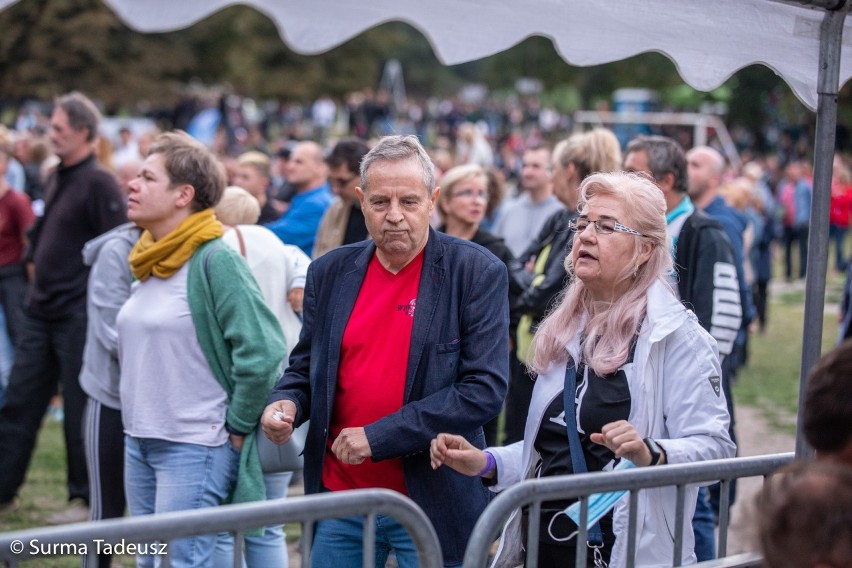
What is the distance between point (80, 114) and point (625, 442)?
4.47 metres

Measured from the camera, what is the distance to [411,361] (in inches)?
133

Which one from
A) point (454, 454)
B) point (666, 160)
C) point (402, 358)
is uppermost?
point (666, 160)

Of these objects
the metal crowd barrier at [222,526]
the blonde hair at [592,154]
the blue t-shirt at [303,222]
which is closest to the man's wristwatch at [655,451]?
the metal crowd barrier at [222,526]

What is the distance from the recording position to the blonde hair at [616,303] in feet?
10.4

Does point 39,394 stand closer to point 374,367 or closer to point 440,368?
point 374,367

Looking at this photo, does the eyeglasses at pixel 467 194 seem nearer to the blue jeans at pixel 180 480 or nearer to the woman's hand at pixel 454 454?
the blue jeans at pixel 180 480

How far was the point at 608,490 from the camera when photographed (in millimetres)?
2783

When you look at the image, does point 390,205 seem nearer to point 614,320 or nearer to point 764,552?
point 614,320

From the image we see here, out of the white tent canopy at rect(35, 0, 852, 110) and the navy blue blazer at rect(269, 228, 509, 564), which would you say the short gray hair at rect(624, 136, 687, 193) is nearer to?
the white tent canopy at rect(35, 0, 852, 110)

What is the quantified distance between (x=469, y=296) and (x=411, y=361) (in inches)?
11.0

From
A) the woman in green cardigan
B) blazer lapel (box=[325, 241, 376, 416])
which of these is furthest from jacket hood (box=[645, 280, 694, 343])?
the woman in green cardigan

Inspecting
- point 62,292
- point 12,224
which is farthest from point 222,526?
point 12,224

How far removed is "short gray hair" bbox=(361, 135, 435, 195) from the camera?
3.48 metres

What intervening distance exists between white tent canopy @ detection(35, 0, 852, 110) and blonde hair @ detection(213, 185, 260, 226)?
2.73ft
